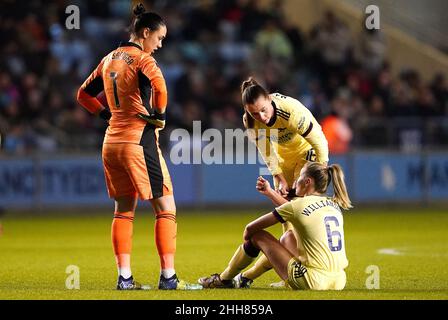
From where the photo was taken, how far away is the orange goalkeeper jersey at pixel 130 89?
8.38m

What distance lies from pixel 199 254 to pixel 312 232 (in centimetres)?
429

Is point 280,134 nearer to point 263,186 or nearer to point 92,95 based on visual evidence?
point 263,186

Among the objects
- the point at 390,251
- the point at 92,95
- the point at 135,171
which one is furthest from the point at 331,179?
the point at 390,251

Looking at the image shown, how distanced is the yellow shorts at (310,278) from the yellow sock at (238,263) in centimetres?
52

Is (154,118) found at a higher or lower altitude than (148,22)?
lower

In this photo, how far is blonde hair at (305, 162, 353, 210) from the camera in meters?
8.18

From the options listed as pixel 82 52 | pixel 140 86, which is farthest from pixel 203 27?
pixel 140 86

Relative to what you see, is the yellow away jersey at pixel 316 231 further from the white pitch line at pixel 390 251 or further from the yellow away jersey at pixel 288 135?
→ the white pitch line at pixel 390 251

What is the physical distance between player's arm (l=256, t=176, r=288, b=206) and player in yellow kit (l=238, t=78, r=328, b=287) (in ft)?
1.90

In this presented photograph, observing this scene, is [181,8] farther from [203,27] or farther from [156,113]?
[156,113]

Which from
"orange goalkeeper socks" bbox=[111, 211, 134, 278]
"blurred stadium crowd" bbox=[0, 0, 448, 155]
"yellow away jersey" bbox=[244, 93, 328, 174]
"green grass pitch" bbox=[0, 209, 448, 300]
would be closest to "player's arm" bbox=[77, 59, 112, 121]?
"orange goalkeeper socks" bbox=[111, 211, 134, 278]

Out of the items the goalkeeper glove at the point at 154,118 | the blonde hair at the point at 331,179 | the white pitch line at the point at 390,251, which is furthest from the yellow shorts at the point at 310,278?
the white pitch line at the point at 390,251

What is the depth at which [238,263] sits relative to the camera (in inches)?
344

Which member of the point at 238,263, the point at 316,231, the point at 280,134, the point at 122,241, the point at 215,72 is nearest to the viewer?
the point at 316,231
